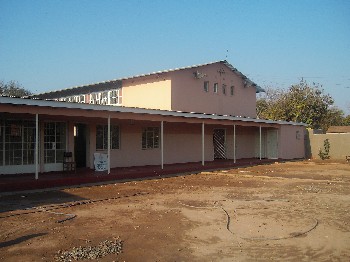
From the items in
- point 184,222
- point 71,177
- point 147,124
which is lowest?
point 184,222

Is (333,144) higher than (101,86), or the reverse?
(101,86)

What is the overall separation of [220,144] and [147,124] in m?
7.04

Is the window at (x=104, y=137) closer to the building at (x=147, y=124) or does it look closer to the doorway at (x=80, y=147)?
the building at (x=147, y=124)

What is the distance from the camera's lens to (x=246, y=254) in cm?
500

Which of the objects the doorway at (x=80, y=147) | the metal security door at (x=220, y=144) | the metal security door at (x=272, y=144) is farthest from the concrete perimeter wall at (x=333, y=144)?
the doorway at (x=80, y=147)

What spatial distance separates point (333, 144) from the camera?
25.8 metres

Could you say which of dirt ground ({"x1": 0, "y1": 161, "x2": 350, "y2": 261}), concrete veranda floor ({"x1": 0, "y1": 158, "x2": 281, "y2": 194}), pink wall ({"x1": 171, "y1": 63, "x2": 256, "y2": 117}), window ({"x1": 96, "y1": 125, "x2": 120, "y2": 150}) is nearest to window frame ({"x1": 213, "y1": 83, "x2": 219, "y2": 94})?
pink wall ({"x1": 171, "y1": 63, "x2": 256, "y2": 117})

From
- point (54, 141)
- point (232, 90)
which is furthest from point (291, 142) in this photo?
point (54, 141)

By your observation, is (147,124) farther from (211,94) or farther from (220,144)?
(220,144)

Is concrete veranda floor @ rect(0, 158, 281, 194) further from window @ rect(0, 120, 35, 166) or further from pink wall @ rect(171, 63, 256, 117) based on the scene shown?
pink wall @ rect(171, 63, 256, 117)

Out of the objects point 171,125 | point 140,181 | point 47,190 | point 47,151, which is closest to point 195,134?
point 171,125

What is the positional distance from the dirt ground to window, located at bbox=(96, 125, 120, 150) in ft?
13.6

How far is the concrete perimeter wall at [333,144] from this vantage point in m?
25.3

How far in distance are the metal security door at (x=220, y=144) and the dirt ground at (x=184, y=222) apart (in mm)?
10530
